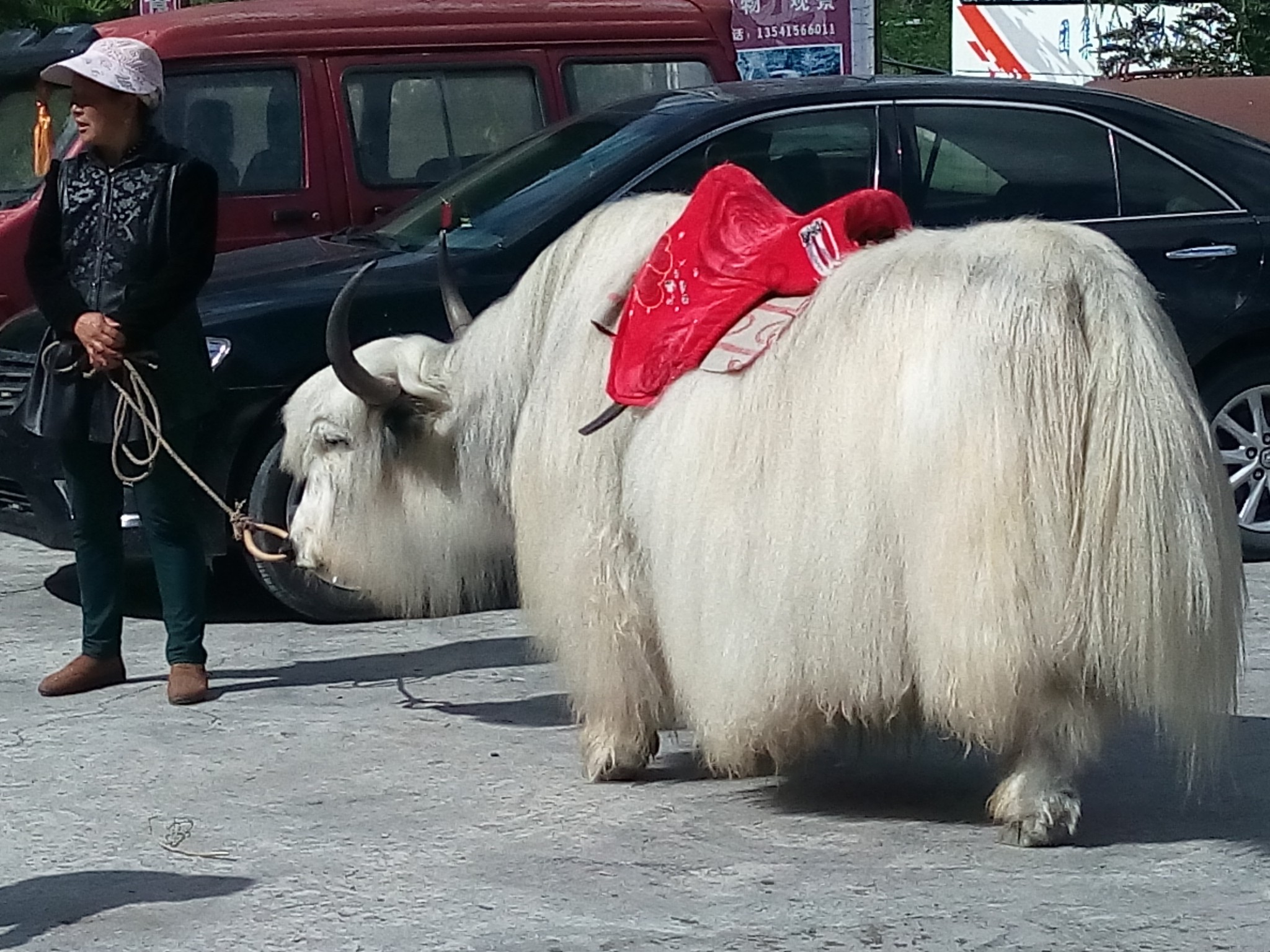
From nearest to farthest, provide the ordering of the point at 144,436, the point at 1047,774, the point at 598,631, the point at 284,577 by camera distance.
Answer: the point at 1047,774, the point at 598,631, the point at 144,436, the point at 284,577

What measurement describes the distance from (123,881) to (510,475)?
1.41m

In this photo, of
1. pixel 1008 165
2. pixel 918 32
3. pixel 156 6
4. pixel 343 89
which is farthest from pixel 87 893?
pixel 918 32

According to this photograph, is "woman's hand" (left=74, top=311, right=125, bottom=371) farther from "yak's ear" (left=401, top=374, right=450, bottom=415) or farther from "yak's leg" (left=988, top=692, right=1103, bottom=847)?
"yak's leg" (left=988, top=692, right=1103, bottom=847)

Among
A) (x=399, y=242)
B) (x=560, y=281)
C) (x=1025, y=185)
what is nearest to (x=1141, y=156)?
(x=1025, y=185)

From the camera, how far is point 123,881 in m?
4.99

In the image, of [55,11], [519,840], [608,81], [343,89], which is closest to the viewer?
[519,840]

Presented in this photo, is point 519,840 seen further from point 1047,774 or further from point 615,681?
point 1047,774

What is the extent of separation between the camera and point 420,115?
1010 cm

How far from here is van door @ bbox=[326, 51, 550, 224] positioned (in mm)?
9820

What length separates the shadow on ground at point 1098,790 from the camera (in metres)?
5.28

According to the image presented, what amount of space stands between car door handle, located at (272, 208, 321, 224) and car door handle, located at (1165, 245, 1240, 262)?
3710mm

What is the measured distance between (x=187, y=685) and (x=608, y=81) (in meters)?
4.89

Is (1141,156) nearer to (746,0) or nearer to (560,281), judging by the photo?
(560,281)

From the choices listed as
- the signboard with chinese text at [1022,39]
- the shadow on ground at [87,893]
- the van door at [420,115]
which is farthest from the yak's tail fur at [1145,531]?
the signboard with chinese text at [1022,39]
